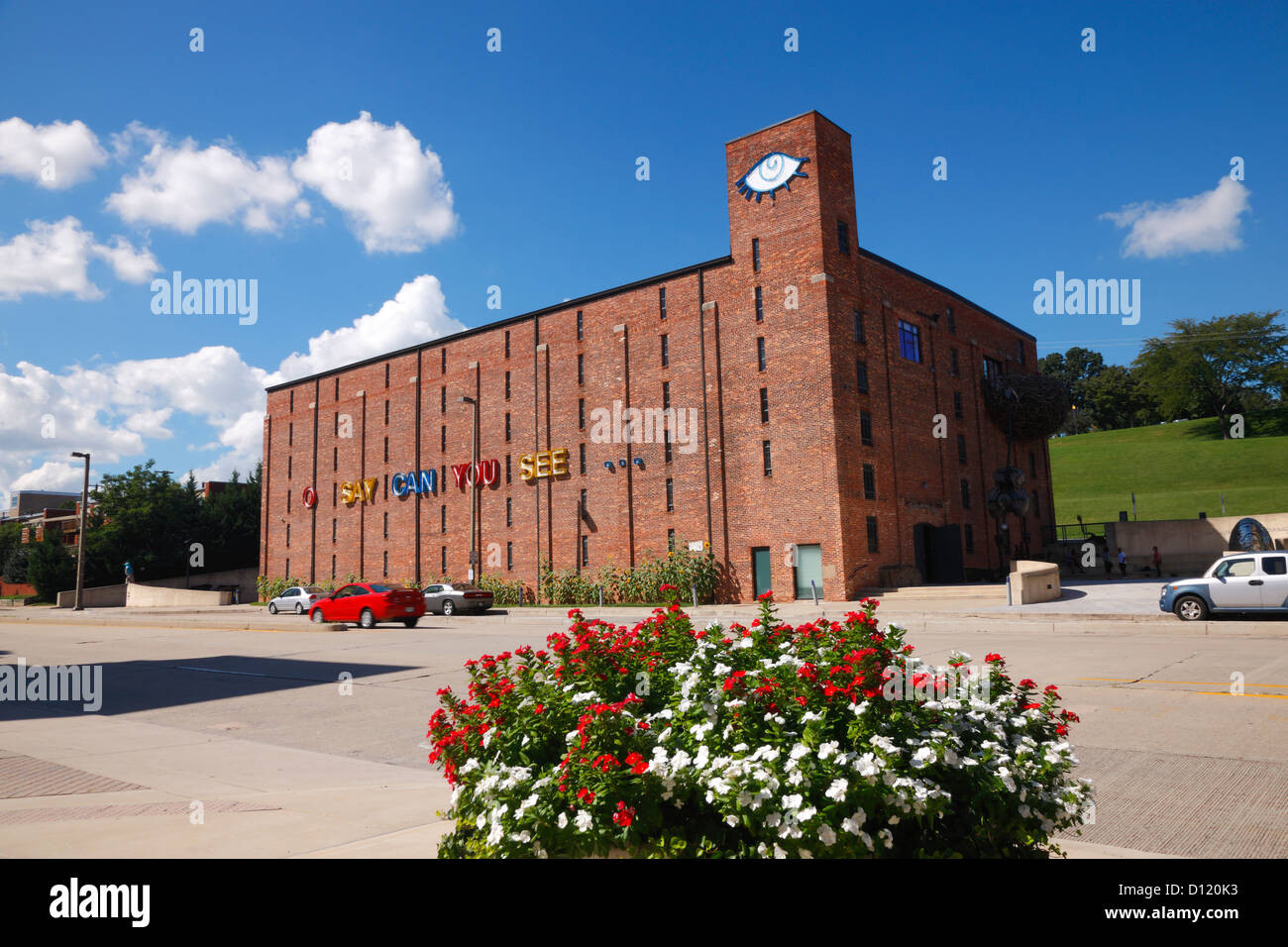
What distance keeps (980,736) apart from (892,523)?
3150 centimetres

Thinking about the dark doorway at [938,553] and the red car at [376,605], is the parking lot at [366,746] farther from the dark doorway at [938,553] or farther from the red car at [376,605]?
the dark doorway at [938,553]

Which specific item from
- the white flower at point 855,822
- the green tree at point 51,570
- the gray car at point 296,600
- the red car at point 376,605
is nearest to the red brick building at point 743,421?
the gray car at point 296,600

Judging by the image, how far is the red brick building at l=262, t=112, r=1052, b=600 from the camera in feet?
106

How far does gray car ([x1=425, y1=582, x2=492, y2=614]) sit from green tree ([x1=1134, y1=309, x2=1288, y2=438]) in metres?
88.8

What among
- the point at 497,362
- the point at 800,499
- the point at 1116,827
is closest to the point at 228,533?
the point at 497,362

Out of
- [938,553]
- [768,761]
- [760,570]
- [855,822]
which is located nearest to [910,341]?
[938,553]

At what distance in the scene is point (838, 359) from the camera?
32125mm

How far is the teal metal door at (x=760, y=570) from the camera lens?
109ft

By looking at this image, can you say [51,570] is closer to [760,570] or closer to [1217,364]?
[760,570]

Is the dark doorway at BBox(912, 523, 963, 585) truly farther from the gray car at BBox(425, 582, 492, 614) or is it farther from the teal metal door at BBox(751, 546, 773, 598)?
the gray car at BBox(425, 582, 492, 614)
